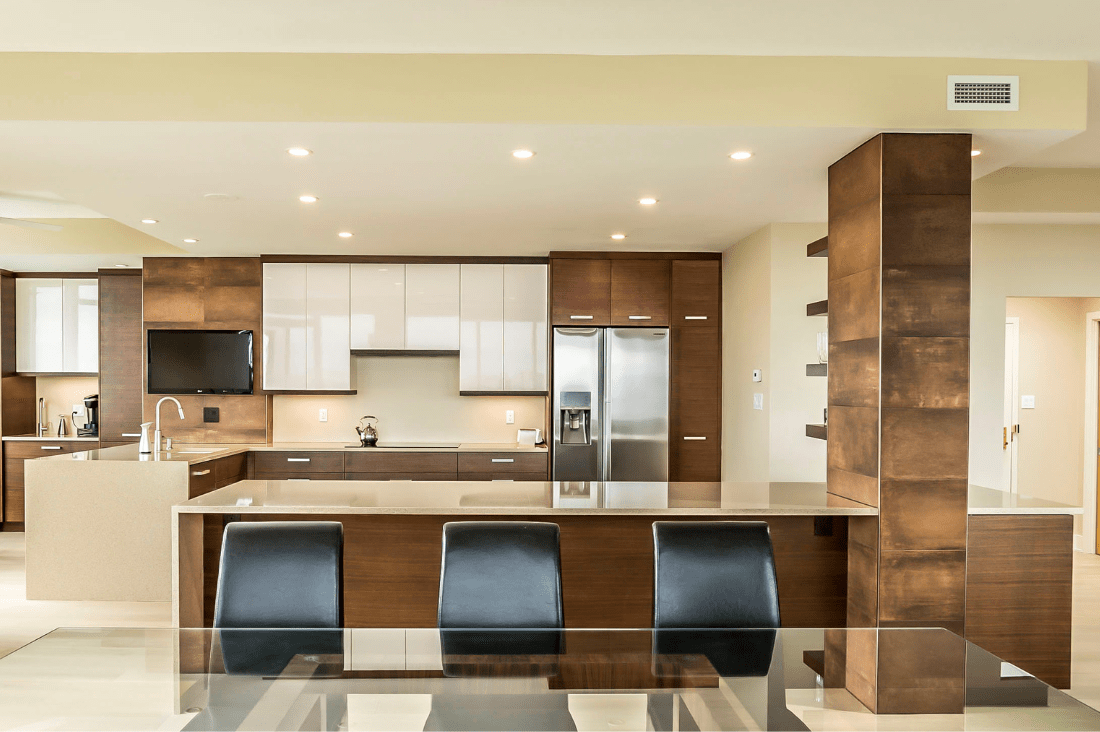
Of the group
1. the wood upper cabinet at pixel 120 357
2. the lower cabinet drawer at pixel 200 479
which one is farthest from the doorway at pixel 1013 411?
the wood upper cabinet at pixel 120 357

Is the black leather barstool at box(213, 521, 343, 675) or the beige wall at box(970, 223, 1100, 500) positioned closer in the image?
the black leather barstool at box(213, 521, 343, 675)

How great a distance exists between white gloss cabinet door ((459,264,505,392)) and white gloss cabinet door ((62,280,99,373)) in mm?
3364

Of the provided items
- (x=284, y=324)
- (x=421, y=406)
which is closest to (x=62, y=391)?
(x=284, y=324)

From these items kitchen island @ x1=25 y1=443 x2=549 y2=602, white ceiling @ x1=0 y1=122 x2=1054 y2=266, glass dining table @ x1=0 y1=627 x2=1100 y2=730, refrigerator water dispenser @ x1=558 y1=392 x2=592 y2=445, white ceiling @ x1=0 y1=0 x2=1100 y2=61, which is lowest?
kitchen island @ x1=25 y1=443 x2=549 y2=602

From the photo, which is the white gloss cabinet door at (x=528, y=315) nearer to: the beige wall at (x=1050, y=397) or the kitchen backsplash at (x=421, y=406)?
the kitchen backsplash at (x=421, y=406)

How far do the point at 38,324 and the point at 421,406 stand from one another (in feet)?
11.5

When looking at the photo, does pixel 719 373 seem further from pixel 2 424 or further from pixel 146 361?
pixel 2 424

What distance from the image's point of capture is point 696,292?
5660 millimetres

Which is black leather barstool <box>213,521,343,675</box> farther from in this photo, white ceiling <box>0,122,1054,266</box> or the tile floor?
the tile floor

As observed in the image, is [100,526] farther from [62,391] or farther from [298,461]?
[62,391]

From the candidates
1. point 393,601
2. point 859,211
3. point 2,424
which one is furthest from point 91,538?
point 859,211

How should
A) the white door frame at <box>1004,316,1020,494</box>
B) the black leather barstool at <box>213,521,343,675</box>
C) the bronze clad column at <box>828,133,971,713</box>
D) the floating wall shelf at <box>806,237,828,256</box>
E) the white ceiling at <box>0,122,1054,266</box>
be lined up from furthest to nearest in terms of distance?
the white door frame at <box>1004,316,1020,494</box> < the floating wall shelf at <box>806,237,828,256</box> < the white ceiling at <box>0,122,1054,266</box> < the bronze clad column at <box>828,133,971,713</box> < the black leather barstool at <box>213,521,343,675</box>

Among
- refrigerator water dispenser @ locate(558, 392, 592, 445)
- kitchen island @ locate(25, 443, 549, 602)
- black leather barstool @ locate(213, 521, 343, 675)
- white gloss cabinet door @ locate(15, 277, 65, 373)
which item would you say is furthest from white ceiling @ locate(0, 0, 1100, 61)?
white gloss cabinet door @ locate(15, 277, 65, 373)

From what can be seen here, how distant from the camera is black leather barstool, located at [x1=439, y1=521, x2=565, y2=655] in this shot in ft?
7.23
